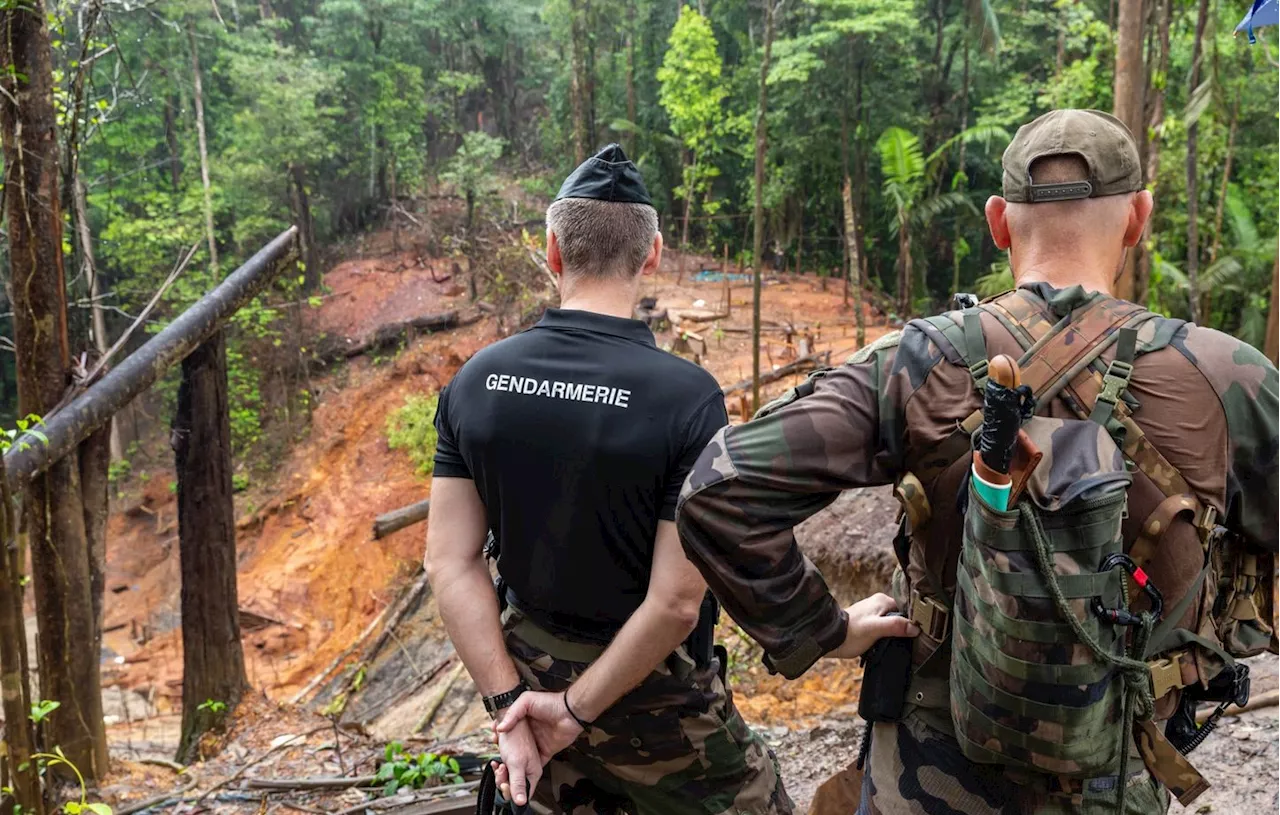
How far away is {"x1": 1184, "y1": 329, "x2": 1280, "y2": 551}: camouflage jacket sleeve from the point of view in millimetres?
1503

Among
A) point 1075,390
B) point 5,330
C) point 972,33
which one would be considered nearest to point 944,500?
point 1075,390

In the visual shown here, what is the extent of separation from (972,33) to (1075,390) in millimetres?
20423

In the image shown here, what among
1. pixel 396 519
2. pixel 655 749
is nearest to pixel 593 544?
pixel 655 749

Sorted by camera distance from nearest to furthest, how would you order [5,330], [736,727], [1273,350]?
[736,727]
[1273,350]
[5,330]

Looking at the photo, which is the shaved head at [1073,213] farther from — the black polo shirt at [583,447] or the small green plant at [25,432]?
the small green plant at [25,432]

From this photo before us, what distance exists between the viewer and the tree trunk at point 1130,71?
269 inches

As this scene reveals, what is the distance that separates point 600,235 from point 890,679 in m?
1.15

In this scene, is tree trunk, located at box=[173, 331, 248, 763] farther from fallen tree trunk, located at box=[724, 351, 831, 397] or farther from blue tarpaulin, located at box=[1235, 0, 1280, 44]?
fallen tree trunk, located at box=[724, 351, 831, 397]

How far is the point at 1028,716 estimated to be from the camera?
1.42 metres

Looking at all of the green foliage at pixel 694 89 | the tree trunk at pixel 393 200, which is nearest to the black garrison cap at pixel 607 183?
the green foliage at pixel 694 89

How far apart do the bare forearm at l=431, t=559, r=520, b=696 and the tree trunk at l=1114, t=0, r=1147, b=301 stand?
249 inches

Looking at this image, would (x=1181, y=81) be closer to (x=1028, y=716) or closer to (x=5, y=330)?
(x=1028, y=716)

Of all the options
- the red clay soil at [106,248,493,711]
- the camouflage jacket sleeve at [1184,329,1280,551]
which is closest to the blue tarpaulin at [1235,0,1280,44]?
the camouflage jacket sleeve at [1184,329,1280,551]

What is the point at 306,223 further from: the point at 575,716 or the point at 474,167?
the point at 575,716
